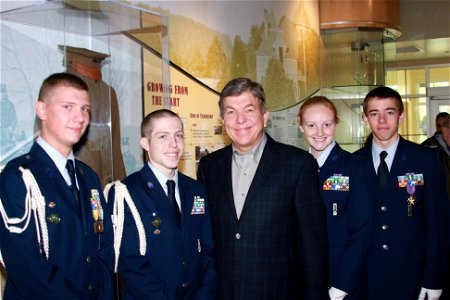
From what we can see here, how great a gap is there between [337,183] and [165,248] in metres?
0.97

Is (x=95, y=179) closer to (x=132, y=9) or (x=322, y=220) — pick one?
(x=322, y=220)

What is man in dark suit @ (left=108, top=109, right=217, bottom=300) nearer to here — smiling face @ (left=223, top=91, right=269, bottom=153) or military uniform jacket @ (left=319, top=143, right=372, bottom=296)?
smiling face @ (left=223, top=91, right=269, bottom=153)

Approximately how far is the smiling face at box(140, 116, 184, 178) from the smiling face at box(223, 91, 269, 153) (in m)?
0.25

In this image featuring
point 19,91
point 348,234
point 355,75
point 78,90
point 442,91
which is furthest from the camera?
point 442,91

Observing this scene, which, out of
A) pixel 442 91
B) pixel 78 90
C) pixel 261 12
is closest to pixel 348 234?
pixel 78 90

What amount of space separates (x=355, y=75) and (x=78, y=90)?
5682 millimetres

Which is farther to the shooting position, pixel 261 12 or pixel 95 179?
pixel 261 12

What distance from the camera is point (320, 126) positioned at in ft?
8.87

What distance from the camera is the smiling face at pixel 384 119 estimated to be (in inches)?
113

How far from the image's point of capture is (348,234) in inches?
101

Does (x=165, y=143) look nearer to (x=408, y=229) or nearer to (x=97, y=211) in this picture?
(x=97, y=211)

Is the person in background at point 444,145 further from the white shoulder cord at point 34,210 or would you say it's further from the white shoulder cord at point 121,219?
the white shoulder cord at point 34,210

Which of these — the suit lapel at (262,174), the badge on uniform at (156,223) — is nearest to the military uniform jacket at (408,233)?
the suit lapel at (262,174)

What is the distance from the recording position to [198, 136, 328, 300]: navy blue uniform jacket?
7.47ft
